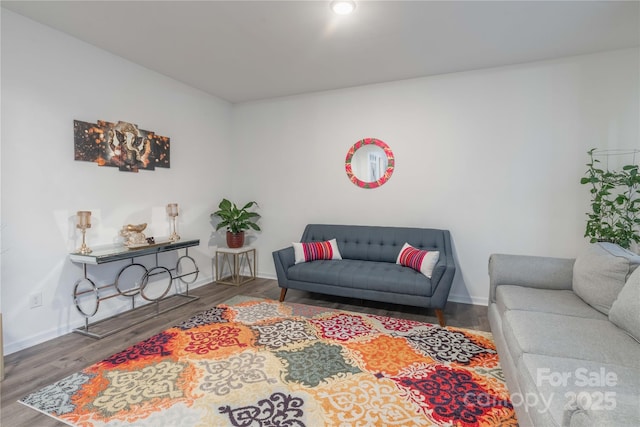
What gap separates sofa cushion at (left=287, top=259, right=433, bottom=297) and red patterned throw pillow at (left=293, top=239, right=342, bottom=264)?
0.32 feet

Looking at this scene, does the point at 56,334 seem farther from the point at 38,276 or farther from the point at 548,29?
the point at 548,29

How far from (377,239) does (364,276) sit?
73cm

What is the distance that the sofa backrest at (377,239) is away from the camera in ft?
11.6

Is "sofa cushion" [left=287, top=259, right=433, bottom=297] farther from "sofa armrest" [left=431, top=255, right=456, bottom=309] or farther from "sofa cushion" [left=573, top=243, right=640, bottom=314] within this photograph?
"sofa cushion" [left=573, top=243, right=640, bottom=314]

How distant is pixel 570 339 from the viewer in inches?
63.9

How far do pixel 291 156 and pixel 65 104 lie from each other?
100 inches

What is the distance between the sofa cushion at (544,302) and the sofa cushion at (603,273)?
7 cm

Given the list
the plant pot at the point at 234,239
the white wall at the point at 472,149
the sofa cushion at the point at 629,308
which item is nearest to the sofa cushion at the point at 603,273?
the sofa cushion at the point at 629,308

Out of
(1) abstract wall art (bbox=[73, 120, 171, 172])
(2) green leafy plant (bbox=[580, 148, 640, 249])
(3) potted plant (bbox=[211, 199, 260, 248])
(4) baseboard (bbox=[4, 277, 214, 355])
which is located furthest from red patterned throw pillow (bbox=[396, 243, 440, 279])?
(4) baseboard (bbox=[4, 277, 214, 355])

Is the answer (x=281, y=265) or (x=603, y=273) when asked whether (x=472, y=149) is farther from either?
(x=281, y=265)

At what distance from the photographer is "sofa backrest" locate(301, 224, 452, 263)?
3.55m

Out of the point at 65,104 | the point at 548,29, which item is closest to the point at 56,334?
the point at 65,104

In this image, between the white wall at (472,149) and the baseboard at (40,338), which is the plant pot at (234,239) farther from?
the baseboard at (40,338)

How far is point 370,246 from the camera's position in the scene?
3.79 meters
